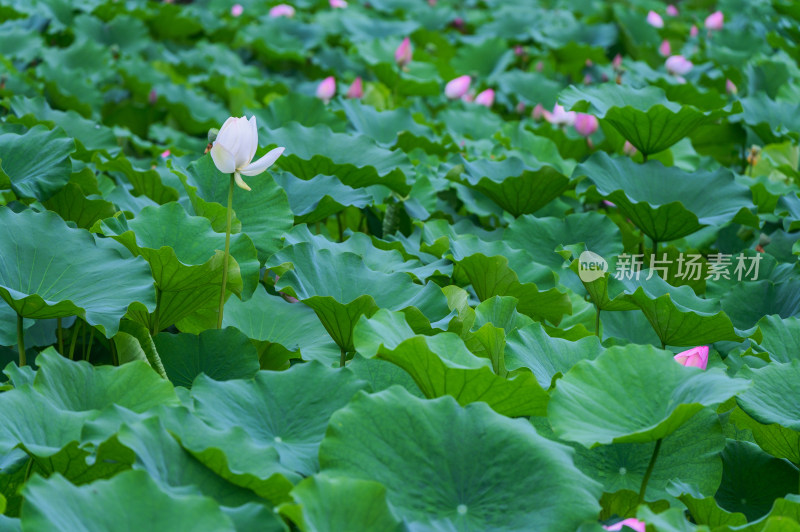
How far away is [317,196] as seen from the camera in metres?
1.84

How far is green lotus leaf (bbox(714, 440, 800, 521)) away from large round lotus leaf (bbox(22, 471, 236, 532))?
2.53 feet

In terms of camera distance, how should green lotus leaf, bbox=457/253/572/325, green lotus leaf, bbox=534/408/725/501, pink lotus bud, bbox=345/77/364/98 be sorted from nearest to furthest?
green lotus leaf, bbox=534/408/725/501
green lotus leaf, bbox=457/253/572/325
pink lotus bud, bbox=345/77/364/98

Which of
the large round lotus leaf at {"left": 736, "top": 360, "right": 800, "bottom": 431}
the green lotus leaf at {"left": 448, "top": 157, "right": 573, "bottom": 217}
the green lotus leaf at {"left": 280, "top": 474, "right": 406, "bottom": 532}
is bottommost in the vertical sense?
the green lotus leaf at {"left": 448, "top": 157, "right": 573, "bottom": 217}

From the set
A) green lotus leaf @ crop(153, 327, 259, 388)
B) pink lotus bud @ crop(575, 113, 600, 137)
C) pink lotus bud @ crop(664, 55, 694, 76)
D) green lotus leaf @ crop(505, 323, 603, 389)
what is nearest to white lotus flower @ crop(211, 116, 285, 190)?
green lotus leaf @ crop(153, 327, 259, 388)

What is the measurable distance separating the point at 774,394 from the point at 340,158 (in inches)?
45.4

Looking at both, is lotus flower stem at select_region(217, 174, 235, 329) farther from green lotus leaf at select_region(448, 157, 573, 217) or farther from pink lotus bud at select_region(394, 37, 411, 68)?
pink lotus bud at select_region(394, 37, 411, 68)

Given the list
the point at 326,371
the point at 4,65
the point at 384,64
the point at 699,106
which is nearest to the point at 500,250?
the point at 326,371

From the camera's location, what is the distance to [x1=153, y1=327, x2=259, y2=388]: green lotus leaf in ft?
4.45

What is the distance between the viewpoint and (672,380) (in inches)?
46.8

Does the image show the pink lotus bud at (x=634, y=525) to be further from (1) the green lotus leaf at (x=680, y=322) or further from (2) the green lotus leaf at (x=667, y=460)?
(1) the green lotus leaf at (x=680, y=322)

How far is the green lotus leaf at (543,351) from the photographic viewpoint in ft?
4.29

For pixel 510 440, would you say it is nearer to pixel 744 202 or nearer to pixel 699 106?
pixel 744 202

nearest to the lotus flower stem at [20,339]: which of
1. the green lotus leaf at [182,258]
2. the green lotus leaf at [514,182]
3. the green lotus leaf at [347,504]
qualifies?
the green lotus leaf at [182,258]

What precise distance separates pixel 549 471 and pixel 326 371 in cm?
33
